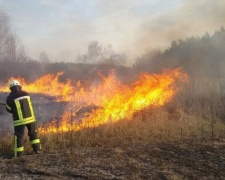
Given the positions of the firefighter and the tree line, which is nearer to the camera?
the firefighter

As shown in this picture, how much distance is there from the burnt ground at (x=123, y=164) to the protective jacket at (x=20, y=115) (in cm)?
40

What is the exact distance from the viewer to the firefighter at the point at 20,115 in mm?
7816

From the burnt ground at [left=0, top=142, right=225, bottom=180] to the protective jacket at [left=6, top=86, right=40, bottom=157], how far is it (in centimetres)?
40

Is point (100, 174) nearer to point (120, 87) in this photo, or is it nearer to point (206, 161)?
point (206, 161)

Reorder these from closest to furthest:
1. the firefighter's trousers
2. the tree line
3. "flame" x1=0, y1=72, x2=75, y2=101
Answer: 1. the firefighter's trousers
2. "flame" x1=0, y1=72, x2=75, y2=101
3. the tree line

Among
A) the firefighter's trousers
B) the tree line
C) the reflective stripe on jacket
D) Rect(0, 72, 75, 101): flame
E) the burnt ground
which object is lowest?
the burnt ground

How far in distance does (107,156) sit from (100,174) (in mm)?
1369

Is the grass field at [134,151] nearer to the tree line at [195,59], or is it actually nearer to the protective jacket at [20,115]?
Answer: the protective jacket at [20,115]

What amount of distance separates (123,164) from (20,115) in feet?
10.3

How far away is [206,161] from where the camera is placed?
25.3 feet

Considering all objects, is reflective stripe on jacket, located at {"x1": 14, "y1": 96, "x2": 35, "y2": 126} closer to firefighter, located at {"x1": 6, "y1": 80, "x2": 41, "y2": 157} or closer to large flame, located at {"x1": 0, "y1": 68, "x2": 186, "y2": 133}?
firefighter, located at {"x1": 6, "y1": 80, "x2": 41, "y2": 157}

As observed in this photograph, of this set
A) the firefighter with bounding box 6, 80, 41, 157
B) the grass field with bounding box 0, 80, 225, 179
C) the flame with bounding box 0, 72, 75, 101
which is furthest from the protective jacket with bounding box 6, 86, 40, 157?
the flame with bounding box 0, 72, 75, 101

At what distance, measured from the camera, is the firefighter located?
7.82 m

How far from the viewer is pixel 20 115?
797cm
